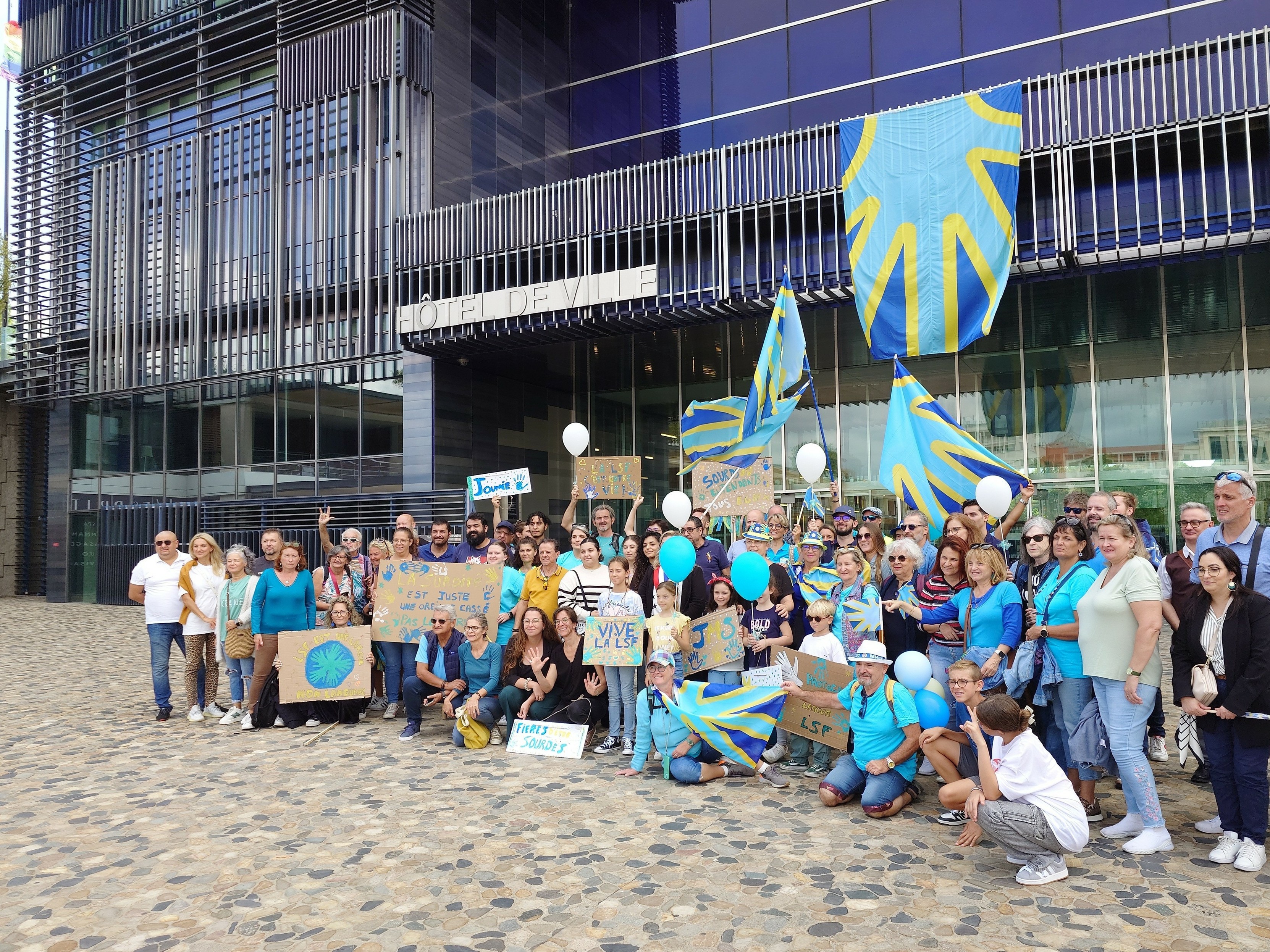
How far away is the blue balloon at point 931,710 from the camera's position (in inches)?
239

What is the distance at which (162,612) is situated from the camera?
9492mm

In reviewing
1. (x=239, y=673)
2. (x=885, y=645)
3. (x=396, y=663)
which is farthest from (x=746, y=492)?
(x=239, y=673)

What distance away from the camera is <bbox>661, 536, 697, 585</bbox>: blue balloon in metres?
7.96

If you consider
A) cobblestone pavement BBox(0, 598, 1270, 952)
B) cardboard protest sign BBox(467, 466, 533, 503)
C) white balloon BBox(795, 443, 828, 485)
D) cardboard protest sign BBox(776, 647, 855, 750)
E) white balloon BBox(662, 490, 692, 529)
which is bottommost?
cobblestone pavement BBox(0, 598, 1270, 952)

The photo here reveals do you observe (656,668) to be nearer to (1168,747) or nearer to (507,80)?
(1168,747)

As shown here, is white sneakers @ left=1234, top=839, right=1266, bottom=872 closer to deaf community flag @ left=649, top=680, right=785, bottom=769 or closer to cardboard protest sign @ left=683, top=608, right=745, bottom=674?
deaf community flag @ left=649, top=680, right=785, bottom=769

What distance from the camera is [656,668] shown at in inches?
281

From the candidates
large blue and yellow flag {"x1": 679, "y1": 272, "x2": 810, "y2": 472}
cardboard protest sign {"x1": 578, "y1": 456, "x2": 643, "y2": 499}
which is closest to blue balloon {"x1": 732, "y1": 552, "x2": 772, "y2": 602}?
large blue and yellow flag {"x1": 679, "y1": 272, "x2": 810, "y2": 472}

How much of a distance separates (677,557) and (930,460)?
3.55 metres

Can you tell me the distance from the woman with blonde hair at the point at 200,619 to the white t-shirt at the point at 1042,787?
7.82 metres

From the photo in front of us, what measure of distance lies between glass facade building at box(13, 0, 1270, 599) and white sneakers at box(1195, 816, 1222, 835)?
397 inches

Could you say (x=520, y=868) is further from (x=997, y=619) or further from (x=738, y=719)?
(x=997, y=619)

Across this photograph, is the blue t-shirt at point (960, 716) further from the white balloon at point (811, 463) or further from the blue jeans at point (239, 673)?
the blue jeans at point (239, 673)

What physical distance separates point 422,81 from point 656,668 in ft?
56.9
